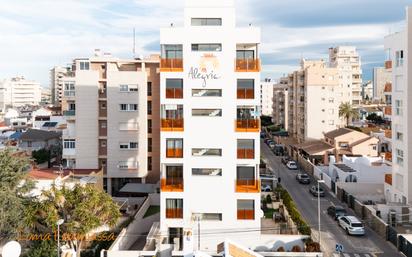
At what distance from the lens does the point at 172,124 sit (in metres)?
34.2

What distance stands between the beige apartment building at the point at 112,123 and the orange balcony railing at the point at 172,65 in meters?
16.1

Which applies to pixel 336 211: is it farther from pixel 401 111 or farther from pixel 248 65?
pixel 248 65

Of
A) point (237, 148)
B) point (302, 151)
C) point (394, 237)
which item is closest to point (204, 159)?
point (237, 148)

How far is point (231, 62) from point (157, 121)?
18850 millimetres

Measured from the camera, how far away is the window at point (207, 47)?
112 ft

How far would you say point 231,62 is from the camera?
34031 millimetres

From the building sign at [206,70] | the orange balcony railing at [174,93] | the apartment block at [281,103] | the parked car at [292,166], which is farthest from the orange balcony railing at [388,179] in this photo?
the apartment block at [281,103]

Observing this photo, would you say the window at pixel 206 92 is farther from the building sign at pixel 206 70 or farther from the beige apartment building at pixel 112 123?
the beige apartment building at pixel 112 123

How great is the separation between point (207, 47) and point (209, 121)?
536 centimetres

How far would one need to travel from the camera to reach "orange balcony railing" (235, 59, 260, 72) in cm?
3400

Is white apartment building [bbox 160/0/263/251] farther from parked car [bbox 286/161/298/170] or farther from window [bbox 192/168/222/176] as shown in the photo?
parked car [bbox 286/161/298/170]

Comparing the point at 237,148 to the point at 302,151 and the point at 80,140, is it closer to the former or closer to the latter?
the point at 80,140

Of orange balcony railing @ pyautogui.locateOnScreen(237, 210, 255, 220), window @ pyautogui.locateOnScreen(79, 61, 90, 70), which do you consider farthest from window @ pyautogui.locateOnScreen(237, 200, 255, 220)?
window @ pyautogui.locateOnScreen(79, 61, 90, 70)

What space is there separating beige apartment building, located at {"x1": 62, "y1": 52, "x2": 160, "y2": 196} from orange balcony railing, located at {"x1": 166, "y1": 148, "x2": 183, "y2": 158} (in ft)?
53.7
